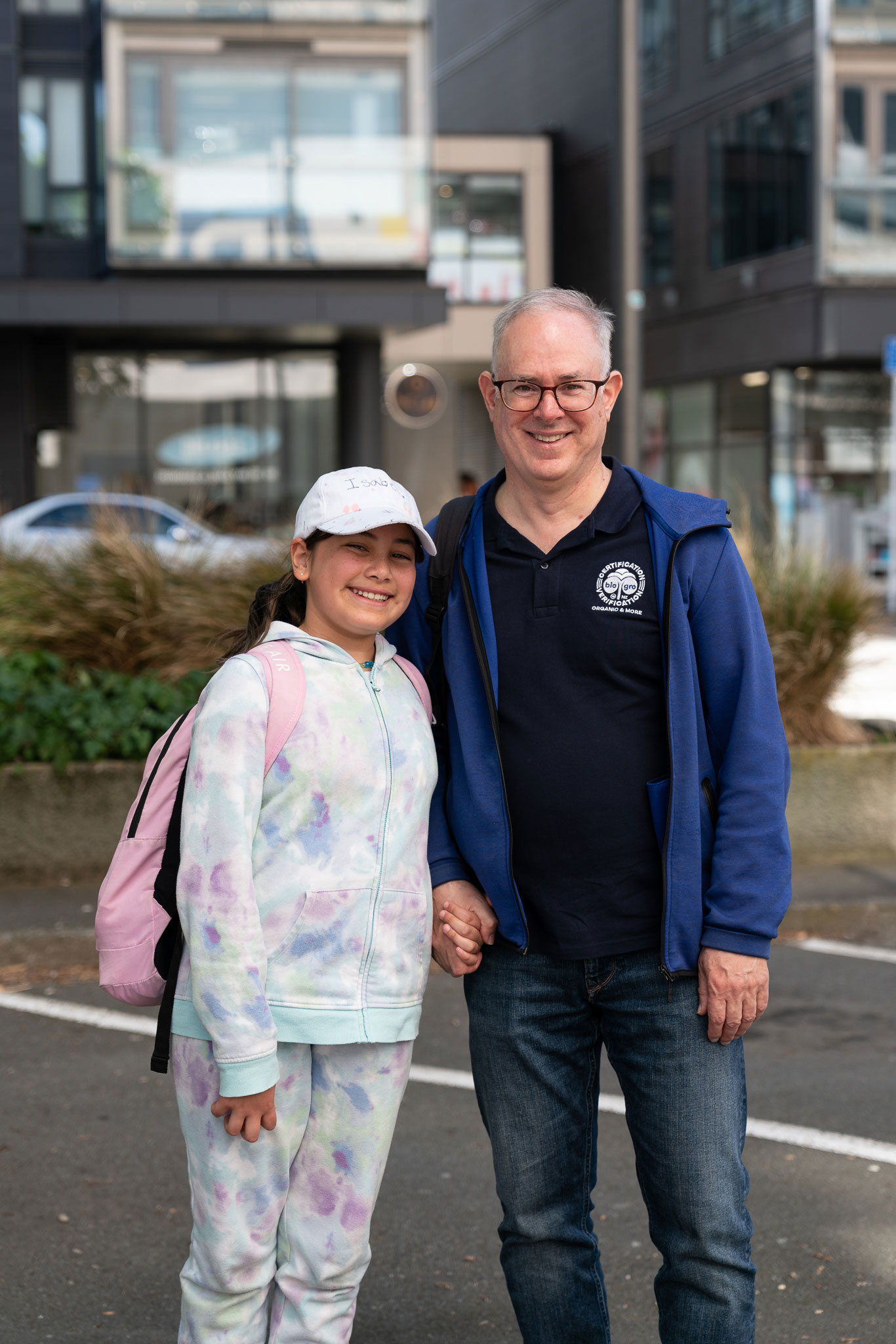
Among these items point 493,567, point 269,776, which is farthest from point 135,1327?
point 493,567

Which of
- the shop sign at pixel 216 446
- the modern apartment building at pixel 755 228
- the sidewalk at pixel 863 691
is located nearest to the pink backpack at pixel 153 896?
the sidewalk at pixel 863 691

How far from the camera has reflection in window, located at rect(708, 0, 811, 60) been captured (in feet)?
80.5

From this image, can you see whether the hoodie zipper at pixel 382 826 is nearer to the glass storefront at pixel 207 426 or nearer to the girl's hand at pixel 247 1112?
the girl's hand at pixel 247 1112

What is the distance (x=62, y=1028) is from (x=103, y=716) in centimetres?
225

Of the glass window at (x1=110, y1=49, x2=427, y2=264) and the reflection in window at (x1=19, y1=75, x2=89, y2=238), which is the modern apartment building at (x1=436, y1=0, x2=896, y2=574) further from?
the reflection in window at (x1=19, y1=75, x2=89, y2=238)

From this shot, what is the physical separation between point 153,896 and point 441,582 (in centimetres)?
76

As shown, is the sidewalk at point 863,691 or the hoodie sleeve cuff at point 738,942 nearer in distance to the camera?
the hoodie sleeve cuff at point 738,942

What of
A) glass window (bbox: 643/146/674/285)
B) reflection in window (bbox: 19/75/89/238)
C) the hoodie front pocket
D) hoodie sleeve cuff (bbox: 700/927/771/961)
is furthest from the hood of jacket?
glass window (bbox: 643/146/674/285)

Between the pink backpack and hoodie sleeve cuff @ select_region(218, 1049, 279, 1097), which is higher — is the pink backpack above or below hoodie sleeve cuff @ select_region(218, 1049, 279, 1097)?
above

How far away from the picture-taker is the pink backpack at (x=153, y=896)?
2.44 metres

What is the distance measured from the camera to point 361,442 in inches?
916

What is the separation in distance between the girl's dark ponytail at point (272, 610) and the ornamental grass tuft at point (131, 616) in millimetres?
5098

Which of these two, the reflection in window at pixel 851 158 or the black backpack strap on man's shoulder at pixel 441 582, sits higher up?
the reflection in window at pixel 851 158

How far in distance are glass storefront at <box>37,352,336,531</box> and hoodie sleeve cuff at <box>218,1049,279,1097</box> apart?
21502 millimetres
